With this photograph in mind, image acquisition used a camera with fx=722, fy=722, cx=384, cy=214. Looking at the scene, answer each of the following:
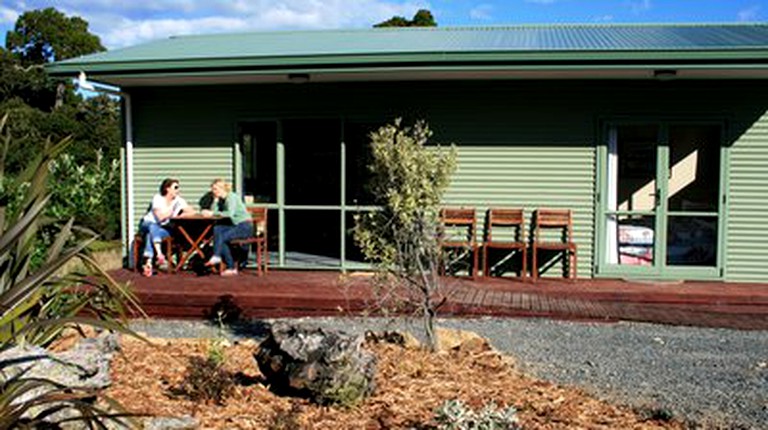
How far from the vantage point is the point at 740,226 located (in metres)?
8.75

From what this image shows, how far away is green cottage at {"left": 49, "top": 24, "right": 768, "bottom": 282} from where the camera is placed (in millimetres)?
8352

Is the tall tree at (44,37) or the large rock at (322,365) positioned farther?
the tall tree at (44,37)

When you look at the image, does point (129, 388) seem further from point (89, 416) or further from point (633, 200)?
point (633, 200)

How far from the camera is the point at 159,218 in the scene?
29.4ft

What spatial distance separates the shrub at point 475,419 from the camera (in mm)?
3115

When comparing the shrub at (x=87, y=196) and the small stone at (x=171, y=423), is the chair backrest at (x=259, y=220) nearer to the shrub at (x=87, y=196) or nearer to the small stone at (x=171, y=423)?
the shrub at (x=87, y=196)

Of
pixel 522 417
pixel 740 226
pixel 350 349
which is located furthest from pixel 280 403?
pixel 740 226

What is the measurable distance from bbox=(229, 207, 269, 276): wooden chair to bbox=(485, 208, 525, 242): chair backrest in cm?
282

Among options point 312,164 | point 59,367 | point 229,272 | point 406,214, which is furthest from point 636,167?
point 59,367

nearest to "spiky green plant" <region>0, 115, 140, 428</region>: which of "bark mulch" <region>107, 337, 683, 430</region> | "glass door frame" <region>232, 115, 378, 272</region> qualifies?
"bark mulch" <region>107, 337, 683, 430</region>

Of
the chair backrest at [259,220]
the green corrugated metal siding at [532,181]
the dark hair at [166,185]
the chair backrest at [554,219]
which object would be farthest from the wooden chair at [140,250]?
the chair backrest at [554,219]

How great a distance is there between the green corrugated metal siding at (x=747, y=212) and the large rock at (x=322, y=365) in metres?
6.38

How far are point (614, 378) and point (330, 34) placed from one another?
27.2ft

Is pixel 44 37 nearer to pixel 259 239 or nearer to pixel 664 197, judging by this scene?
pixel 259 239
